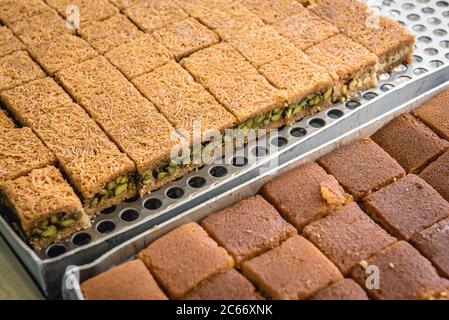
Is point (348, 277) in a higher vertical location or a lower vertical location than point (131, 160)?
lower


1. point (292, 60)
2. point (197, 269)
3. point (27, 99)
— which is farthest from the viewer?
point (292, 60)

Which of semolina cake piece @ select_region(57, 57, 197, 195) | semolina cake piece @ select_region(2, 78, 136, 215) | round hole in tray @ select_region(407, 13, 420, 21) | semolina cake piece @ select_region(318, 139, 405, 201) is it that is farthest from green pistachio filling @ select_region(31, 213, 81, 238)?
round hole in tray @ select_region(407, 13, 420, 21)

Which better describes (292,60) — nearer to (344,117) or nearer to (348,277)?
Result: (344,117)

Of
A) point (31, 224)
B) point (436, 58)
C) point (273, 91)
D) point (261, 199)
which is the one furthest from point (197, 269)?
point (436, 58)

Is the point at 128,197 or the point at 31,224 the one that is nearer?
the point at 31,224

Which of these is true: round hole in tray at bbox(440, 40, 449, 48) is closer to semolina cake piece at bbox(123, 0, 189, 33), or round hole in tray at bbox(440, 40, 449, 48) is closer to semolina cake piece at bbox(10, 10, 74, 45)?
semolina cake piece at bbox(123, 0, 189, 33)

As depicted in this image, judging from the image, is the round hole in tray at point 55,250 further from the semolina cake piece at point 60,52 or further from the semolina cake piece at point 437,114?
the semolina cake piece at point 437,114

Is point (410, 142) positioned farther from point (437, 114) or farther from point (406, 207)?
point (406, 207)
